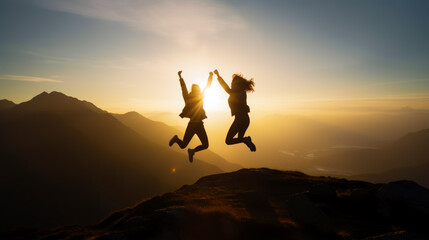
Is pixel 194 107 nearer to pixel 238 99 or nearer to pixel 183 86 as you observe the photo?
pixel 183 86

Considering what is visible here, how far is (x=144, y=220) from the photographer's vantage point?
998cm

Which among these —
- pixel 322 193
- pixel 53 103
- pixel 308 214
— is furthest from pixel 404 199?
pixel 53 103

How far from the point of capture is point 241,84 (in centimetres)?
1073

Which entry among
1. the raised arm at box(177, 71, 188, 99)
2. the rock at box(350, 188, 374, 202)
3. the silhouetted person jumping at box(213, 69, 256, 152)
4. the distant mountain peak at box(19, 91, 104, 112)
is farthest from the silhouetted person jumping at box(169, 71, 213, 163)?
the distant mountain peak at box(19, 91, 104, 112)

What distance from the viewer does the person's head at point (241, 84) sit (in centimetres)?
1070

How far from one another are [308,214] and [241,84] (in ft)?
21.2

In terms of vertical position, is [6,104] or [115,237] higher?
[6,104]

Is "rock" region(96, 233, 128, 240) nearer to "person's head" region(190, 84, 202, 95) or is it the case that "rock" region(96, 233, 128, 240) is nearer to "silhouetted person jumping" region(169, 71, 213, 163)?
"silhouetted person jumping" region(169, 71, 213, 163)

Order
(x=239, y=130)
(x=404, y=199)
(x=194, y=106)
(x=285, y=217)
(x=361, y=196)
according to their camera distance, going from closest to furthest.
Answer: (x=194, y=106)
(x=239, y=130)
(x=285, y=217)
(x=404, y=199)
(x=361, y=196)

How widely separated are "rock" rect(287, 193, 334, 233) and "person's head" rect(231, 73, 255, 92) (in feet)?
18.9

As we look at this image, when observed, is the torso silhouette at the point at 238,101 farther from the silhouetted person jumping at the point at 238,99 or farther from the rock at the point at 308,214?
the rock at the point at 308,214

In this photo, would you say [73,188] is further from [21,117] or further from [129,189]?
[21,117]

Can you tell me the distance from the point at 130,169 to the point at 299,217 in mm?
137209

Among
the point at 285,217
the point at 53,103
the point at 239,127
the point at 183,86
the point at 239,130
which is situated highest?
the point at 53,103
